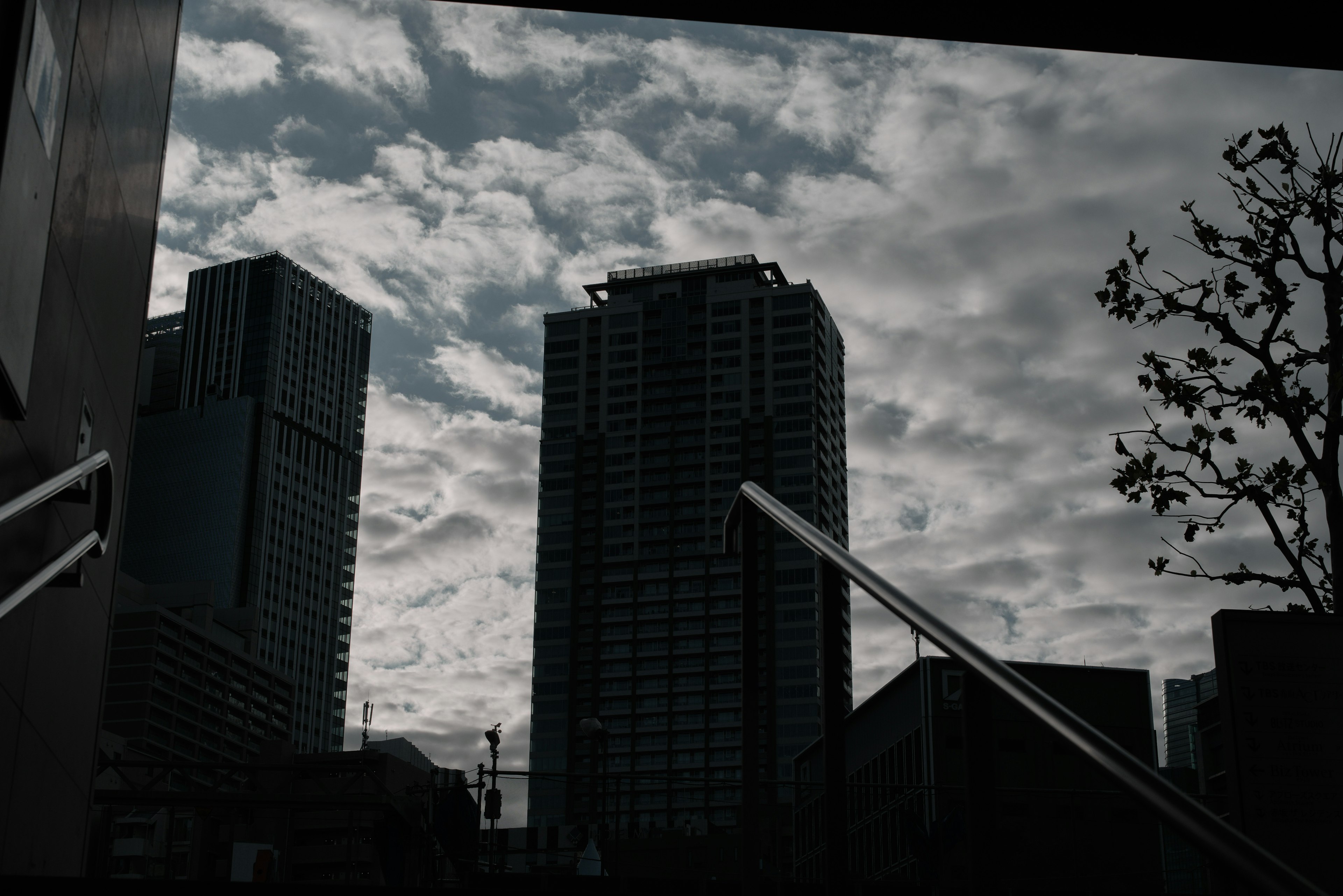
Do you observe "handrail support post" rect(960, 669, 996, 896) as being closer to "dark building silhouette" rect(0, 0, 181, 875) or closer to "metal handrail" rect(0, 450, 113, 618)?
"metal handrail" rect(0, 450, 113, 618)

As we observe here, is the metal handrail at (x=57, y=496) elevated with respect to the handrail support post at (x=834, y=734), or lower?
elevated

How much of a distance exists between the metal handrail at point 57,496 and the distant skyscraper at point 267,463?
123 m

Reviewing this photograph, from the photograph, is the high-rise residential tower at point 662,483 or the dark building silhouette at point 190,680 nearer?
the dark building silhouette at point 190,680

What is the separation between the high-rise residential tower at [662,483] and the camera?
10938cm

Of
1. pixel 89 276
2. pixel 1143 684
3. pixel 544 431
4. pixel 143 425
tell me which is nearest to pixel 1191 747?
pixel 1143 684

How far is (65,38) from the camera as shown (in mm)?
3602

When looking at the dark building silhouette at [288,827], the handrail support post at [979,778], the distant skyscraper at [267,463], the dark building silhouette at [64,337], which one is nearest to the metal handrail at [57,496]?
the dark building silhouette at [64,337]

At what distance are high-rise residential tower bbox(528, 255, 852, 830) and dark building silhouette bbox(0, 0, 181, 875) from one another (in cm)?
10193

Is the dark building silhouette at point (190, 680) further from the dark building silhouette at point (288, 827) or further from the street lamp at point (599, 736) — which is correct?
the dark building silhouette at point (288, 827)

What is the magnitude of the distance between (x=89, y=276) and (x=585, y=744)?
105 m

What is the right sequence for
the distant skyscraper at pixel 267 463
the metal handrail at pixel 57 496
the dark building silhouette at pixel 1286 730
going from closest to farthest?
the metal handrail at pixel 57 496 < the dark building silhouette at pixel 1286 730 < the distant skyscraper at pixel 267 463

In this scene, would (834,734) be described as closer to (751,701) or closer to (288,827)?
(751,701)

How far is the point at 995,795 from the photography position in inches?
89.0

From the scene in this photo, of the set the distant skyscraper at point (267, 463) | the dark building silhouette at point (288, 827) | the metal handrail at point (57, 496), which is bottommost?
the dark building silhouette at point (288, 827)
